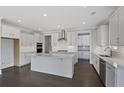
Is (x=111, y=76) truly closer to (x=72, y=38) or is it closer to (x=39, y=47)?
(x=72, y=38)

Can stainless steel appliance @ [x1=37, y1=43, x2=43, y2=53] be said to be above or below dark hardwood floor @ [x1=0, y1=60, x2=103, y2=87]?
above

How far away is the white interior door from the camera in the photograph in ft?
18.4

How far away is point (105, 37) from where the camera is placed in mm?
5000

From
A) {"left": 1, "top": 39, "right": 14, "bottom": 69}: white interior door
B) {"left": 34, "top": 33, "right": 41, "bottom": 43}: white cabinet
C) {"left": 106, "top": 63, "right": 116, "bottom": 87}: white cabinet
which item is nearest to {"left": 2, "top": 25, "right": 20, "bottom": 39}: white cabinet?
{"left": 1, "top": 39, "right": 14, "bottom": 69}: white interior door

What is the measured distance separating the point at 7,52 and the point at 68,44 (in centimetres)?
406

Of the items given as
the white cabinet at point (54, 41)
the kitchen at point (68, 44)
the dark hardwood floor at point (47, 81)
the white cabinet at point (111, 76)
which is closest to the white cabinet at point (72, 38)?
the kitchen at point (68, 44)

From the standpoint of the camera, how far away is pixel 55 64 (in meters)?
4.59

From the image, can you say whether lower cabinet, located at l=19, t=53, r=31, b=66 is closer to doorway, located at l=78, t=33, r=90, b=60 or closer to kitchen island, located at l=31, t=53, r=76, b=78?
kitchen island, located at l=31, t=53, r=76, b=78

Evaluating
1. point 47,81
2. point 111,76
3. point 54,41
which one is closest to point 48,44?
point 54,41
